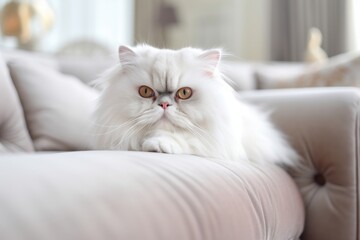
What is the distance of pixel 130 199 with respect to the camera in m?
0.54

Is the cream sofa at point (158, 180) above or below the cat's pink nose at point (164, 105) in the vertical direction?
below

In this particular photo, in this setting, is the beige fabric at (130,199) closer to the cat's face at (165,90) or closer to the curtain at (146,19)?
the cat's face at (165,90)

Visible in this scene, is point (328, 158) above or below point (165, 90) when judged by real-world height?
below

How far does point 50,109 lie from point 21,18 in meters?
1.15

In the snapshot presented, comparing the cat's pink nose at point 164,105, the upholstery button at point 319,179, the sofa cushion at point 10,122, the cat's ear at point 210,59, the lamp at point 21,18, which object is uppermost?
the lamp at point 21,18

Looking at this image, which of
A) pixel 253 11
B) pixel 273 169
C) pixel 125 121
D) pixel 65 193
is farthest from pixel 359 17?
pixel 65 193

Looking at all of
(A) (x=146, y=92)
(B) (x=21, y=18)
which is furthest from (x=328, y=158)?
(B) (x=21, y=18)

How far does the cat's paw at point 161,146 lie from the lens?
836mm

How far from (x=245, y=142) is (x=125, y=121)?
0.33m

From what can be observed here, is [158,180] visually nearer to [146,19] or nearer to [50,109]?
[50,109]

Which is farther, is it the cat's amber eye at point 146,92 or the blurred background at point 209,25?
the blurred background at point 209,25

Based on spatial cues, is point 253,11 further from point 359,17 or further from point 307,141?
point 307,141

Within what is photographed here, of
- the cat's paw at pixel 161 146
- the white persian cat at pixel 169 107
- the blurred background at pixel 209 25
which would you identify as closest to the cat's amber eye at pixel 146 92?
the white persian cat at pixel 169 107

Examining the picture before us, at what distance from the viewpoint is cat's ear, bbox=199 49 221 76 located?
99 centimetres
